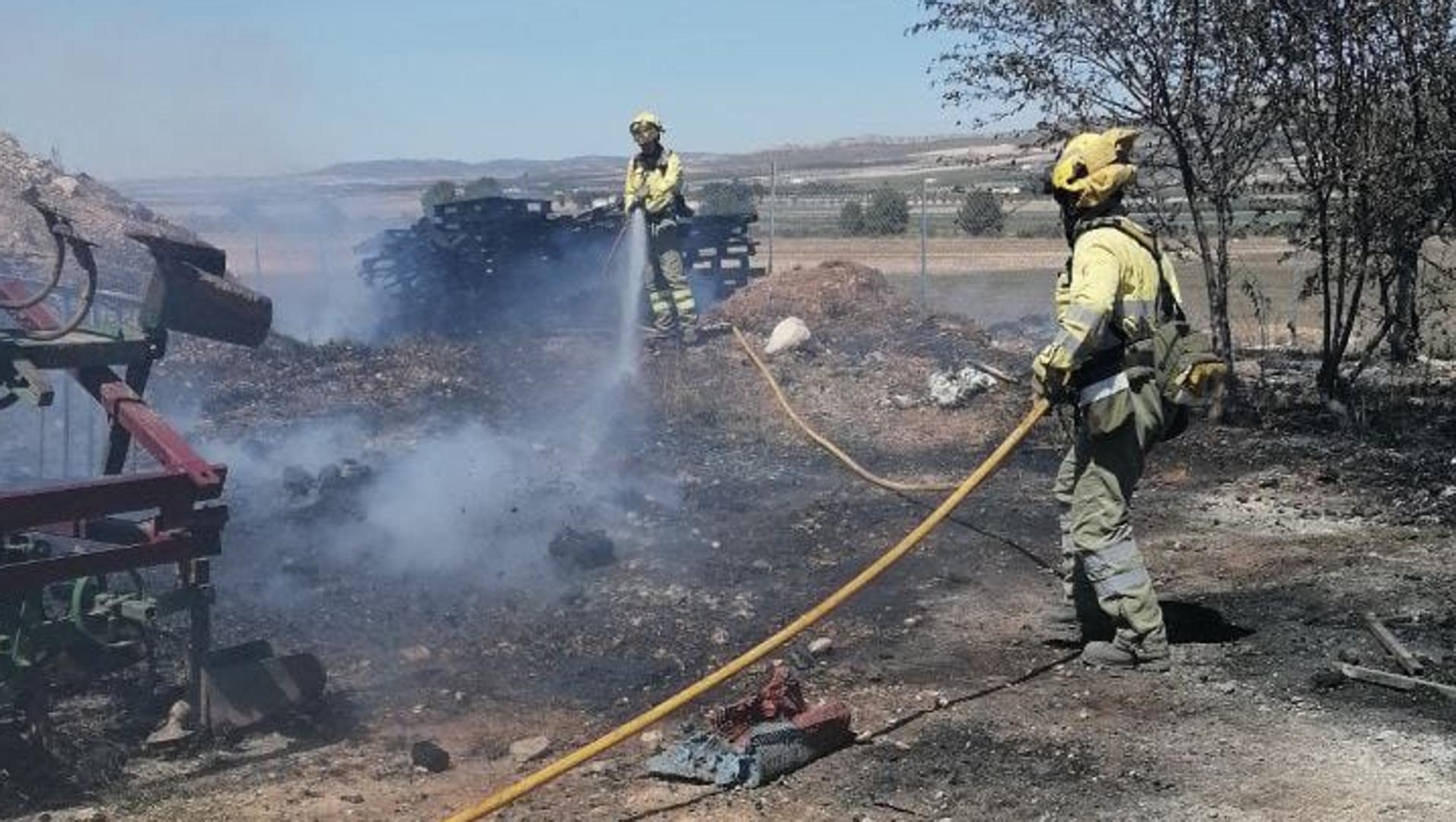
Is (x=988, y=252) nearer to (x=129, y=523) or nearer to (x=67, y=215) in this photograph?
(x=67, y=215)

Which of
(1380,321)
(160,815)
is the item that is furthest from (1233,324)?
(160,815)

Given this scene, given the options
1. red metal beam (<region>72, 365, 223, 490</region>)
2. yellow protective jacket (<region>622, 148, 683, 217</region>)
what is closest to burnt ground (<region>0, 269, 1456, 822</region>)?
red metal beam (<region>72, 365, 223, 490</region>)

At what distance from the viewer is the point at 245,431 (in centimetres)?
1073

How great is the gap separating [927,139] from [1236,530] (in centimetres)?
17997

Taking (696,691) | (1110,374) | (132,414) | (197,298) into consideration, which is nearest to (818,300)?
(1110,374)

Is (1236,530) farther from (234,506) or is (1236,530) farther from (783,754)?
(234,506)

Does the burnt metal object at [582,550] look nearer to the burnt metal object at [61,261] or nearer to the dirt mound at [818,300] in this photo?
the burnt metal object at [61,261]

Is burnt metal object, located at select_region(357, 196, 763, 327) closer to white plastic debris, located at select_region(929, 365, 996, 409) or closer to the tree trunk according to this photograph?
white plastic debris, located at select_region(929, 365, 996, 409)

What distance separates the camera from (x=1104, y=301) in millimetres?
5172

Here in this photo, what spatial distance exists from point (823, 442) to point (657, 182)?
4.60m

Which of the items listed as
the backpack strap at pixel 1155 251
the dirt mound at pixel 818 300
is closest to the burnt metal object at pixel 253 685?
the backpack strap at pixel 1155 251

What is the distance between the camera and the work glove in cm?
524

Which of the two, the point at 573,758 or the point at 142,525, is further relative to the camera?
the point at 142,525

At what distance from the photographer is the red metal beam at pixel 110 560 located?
4680 millimetres
